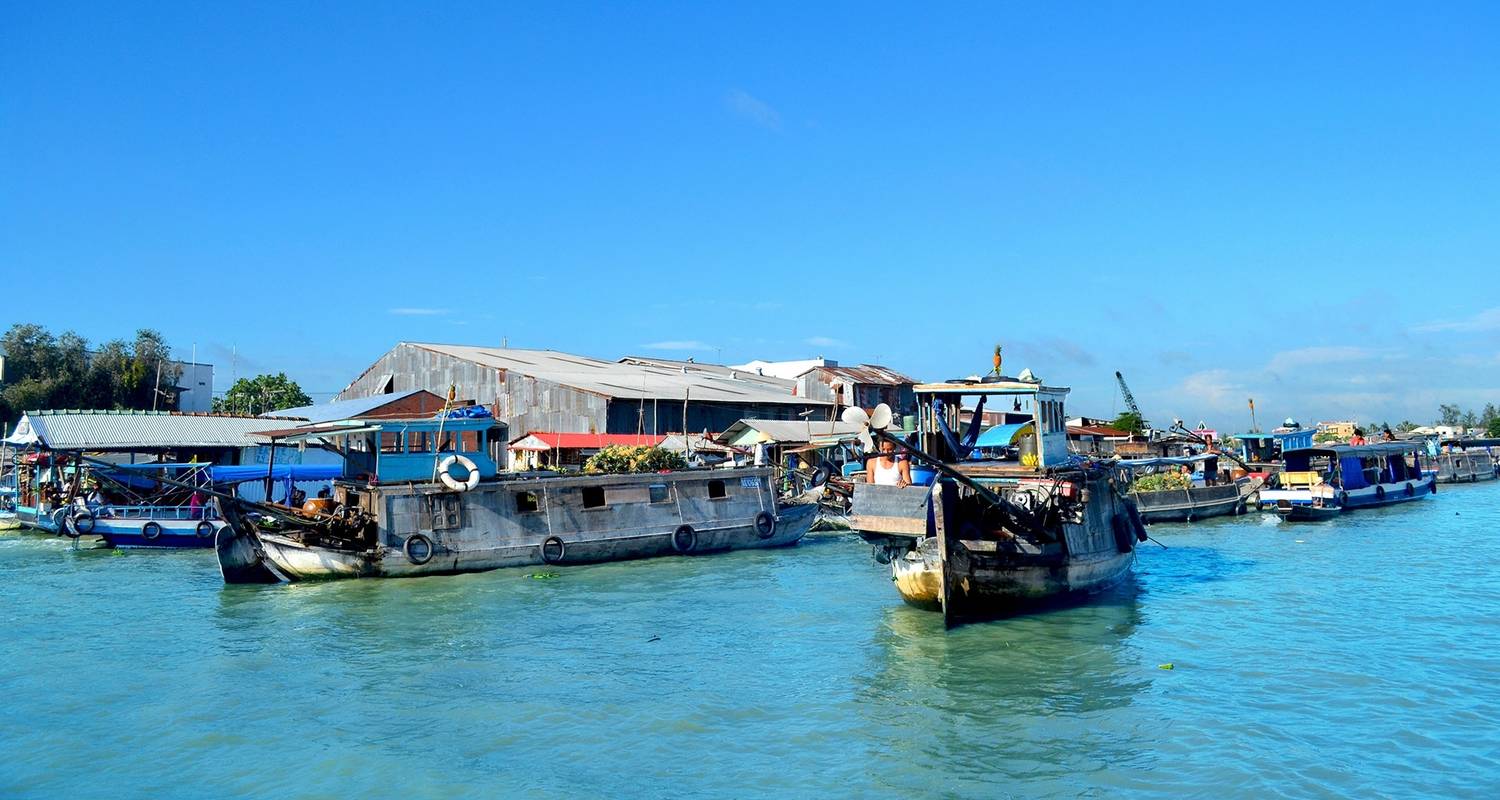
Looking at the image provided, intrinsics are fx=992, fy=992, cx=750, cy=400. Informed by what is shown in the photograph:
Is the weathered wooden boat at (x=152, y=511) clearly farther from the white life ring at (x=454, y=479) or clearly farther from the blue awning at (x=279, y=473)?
the white life ring at (x=454, y=479)

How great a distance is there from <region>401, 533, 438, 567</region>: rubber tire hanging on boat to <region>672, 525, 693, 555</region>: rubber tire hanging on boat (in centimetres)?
589

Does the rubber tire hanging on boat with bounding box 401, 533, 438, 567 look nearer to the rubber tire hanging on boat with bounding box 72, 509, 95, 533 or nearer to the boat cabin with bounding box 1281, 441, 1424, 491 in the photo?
the rubber tire hanging on boat with bounding box 72, 509, 95, 533

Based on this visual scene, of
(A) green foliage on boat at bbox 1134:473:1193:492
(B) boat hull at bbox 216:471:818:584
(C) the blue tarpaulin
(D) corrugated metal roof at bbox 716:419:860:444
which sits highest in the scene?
(D) corrugated metal roof at bbox 716:419:860:444

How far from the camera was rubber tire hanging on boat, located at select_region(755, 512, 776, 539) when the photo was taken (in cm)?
2627

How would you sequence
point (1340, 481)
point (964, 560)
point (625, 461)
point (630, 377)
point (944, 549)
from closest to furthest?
point (944, 549), point (964, 560), point (625, 461), point (1340, 481), point (630, 377)

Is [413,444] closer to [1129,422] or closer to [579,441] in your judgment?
[579,441]

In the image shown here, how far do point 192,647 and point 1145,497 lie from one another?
29305 mm

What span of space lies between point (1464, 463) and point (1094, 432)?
2812cm

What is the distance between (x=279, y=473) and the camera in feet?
100

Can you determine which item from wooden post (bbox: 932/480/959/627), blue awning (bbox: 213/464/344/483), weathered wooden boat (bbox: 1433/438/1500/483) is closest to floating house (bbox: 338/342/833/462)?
blue awning (bbox: 213/464/344/483)

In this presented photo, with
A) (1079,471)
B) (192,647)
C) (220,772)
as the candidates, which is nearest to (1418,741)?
(1079,471)

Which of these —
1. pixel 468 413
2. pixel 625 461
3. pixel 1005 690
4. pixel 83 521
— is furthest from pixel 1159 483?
pixel 83 521

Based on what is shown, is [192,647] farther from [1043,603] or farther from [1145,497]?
[1145,497]

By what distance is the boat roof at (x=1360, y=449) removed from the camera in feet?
123
